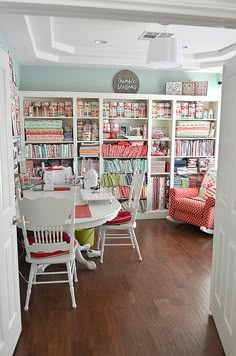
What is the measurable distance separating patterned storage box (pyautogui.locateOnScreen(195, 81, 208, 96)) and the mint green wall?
0.21 meters

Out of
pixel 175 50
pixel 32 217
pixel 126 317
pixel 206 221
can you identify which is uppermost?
pixel 175 50

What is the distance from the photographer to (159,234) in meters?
4.39

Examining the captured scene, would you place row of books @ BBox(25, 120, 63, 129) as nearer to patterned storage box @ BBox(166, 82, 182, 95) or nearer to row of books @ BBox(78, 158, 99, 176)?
row of books @ BBox(78, 158, 99, 176)

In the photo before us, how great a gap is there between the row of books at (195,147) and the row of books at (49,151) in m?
1.81

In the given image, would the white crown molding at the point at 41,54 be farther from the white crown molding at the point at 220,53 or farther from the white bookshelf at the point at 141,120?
the white crown molding at the point at 220,53

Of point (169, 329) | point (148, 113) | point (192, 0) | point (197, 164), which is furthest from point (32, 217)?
point (197, 164)

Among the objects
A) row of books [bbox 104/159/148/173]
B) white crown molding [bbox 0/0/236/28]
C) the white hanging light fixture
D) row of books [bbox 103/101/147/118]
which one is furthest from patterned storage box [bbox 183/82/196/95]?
white crown molding [bbox 0/0/236/28]

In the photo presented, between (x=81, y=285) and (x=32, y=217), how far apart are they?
980 millimetres

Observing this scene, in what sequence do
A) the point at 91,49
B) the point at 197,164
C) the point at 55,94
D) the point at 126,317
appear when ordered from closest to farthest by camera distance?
the point at 126,317 < the point at 91,49 < the point at 55,94 < the point at 197,164

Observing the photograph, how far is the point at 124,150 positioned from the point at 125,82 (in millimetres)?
1122

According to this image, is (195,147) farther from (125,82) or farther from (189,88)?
(125,82)

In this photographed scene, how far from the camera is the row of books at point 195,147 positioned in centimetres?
512

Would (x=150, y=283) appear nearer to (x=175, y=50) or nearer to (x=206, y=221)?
(x=206, y=221)

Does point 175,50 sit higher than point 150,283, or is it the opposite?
point 175,50
